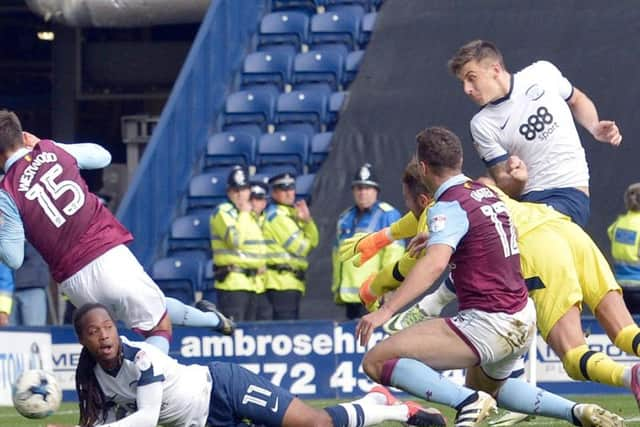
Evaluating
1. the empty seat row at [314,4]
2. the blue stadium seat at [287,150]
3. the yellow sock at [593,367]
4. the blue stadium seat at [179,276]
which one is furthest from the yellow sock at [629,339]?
the empty seat row at [314,4]

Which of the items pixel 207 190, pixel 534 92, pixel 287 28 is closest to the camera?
pixel 534 92

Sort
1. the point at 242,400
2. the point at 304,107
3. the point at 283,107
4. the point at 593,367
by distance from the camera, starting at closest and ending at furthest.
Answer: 1. the point at 242,400
2. the point at 593,367
3. the point at 304,107
4. the point at 283,107

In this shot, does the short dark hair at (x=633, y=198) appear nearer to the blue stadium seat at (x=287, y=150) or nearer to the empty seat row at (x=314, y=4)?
the blue stadium seat at (x=287, y=150)

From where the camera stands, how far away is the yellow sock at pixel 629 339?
856 centimetres

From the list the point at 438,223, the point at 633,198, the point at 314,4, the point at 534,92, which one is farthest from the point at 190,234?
the point at 438,223

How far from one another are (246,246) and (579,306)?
769 centimetres

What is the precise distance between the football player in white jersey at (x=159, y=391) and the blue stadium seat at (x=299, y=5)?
13221 millimetres

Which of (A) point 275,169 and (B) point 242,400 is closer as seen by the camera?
(B) point 242,400

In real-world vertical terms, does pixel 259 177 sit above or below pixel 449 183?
above

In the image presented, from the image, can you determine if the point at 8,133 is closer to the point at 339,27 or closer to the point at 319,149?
the point at 319,149

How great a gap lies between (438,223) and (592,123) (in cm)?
210

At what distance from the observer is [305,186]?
60.9 ft

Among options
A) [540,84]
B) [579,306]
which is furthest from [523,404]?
[540,84]

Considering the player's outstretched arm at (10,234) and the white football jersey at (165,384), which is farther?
the player's outstretched arm at (10,234)
